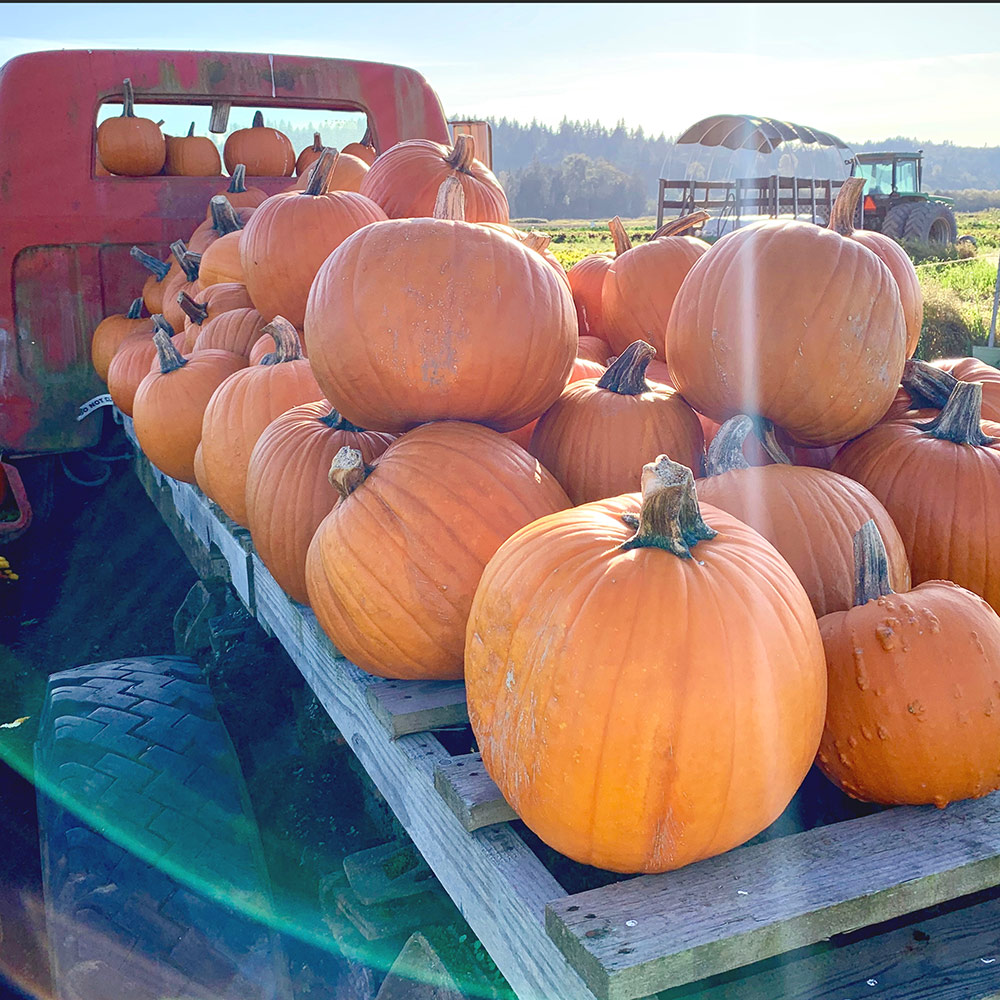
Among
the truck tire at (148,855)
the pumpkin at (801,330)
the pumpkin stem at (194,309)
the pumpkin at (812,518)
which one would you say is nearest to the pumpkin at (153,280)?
the pumpkin stem at (194,309)

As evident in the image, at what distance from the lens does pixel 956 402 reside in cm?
192

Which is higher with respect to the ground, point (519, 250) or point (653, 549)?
point (519, 250)

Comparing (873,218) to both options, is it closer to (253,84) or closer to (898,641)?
(253,84)

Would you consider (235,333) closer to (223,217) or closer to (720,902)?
(223,217)

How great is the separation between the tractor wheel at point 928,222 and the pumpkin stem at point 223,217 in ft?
71.9

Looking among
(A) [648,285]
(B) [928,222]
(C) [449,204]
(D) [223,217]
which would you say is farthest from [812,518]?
(B) [928,222]

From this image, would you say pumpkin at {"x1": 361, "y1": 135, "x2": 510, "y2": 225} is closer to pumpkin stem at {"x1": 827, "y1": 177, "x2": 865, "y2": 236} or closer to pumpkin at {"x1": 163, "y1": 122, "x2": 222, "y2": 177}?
pumpkin stem at {"x1": 827, "y1": 177, "x2": 865, "y2": 236}

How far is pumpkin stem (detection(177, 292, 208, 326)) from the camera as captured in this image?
12.3ft

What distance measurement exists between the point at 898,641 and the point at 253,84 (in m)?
5.17

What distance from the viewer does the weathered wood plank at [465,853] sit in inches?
48.4

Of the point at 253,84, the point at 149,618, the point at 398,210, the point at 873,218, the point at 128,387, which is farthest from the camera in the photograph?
the point at 873,218

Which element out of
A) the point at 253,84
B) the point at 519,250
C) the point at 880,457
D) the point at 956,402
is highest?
the point at 253,84

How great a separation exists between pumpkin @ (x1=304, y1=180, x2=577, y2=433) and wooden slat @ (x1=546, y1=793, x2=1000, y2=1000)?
1095 mm

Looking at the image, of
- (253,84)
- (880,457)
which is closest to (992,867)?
(880,457)
